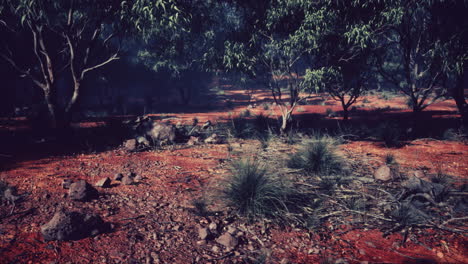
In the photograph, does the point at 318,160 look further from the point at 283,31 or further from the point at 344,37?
the point at 283,31

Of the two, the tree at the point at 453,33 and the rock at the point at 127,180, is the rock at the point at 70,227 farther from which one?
the tree at the point at 453,33

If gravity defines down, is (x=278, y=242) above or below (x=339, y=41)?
below

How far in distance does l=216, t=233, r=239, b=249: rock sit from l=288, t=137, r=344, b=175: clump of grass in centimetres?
268

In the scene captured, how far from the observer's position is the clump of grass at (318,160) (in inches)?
219

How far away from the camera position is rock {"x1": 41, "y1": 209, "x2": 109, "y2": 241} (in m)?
3.07

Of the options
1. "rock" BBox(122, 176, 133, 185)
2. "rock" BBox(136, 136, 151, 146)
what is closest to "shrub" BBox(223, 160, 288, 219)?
"rock" BBox(122, 176, 133, 185)

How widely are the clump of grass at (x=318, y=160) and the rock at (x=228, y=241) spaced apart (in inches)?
105

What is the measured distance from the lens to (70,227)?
310cm

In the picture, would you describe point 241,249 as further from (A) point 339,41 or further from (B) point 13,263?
(A) point 339,41

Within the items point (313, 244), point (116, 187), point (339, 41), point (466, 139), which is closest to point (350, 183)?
point (313, 244)

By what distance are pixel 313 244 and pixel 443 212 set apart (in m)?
2.41

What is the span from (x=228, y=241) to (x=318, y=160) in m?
3.14

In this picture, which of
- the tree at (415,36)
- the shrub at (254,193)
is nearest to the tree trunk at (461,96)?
the tree at (415,36)

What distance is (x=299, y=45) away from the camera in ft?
26.1
